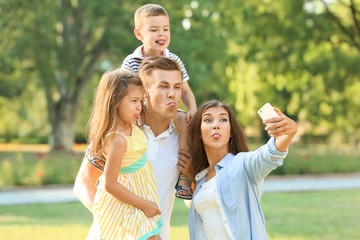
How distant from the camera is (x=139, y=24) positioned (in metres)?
3.74

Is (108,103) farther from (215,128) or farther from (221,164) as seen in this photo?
(221,164)

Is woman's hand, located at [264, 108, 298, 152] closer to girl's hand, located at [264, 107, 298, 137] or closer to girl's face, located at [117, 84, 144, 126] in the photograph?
girl's hand, located at [264, 107, 298, 137]

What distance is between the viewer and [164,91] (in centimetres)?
322

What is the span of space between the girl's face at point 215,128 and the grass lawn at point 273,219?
20.1ft

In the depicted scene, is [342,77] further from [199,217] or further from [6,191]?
[199,217]

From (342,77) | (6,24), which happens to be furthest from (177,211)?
(342,77)

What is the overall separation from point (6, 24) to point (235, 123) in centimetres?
1751

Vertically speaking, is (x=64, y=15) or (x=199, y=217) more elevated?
(x=64, y=15)

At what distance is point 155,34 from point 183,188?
3.30 feet

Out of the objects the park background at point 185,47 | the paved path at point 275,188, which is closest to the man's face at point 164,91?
the paved path at point 275,188

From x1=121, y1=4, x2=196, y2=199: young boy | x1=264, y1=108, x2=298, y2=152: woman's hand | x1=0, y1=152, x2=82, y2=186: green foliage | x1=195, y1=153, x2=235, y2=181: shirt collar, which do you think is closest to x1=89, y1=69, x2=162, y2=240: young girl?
x1=195, y1=153, x2=235, y2=181: shirt collar

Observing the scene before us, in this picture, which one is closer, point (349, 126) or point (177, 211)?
point (177, 211)

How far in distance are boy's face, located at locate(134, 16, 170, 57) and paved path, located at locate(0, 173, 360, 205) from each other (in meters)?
10.3

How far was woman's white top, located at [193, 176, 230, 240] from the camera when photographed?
3.20 metres
